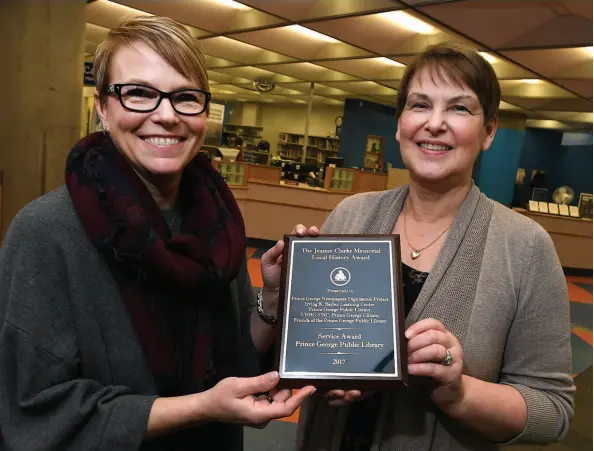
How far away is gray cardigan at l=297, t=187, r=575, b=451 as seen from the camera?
3.93 feet

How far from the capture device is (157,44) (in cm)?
111

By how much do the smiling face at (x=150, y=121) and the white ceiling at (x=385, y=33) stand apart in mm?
2382

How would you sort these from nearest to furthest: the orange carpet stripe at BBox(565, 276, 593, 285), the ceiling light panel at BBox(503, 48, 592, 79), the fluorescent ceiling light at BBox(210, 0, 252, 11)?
1. the fluorescent ceiling light at BBox(210, 0, 252, 11)
2. the ceiling light panel at BBox(503, 48, 592, 79)
3. the orange carpet stripe at BBox(565, 276, 593, 285)

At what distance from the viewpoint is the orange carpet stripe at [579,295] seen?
6.88 meters

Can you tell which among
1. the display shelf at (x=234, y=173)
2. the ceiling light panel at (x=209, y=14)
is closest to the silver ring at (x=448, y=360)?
the ceiling light panel at (x=209, y=14)

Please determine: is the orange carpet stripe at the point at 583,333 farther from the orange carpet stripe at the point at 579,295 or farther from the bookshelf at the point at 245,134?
the bookshelf at the point at 245,134

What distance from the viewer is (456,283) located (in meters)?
1.25

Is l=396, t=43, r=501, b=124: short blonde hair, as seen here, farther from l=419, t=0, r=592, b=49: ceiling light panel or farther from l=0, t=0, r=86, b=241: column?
l=419, t=0, r=592, b=49: ceiling light panel

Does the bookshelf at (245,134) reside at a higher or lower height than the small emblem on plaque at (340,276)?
higher

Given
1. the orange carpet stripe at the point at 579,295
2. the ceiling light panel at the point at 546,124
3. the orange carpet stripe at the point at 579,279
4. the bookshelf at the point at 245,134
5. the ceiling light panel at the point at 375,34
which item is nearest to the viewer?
the ceiling light panel at the point at 375,34

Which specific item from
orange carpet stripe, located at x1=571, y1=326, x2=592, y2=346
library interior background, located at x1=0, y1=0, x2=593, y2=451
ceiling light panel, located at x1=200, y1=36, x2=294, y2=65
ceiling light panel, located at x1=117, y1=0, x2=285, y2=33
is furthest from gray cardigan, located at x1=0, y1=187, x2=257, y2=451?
ceiling light panel, located at x1=200, y1=36, x2=294, y2=65

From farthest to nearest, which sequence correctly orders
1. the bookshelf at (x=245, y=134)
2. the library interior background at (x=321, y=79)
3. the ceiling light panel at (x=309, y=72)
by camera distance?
the bookshelf at (x=245, y=134)
the ceiling light panel at (x=309, y=72)
the library interior background at (x=321, y=79)

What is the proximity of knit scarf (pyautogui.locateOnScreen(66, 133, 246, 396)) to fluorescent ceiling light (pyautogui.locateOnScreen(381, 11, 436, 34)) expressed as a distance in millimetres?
4540

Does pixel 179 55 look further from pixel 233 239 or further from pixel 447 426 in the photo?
pixel 447 426
